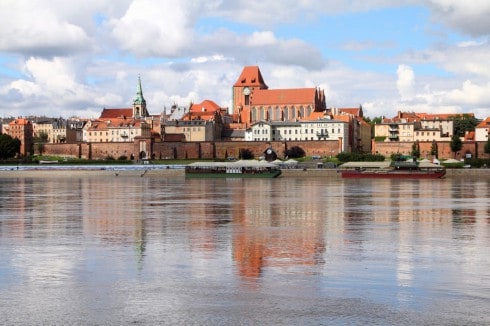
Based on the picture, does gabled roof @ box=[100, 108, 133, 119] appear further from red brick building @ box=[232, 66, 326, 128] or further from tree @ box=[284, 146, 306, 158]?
tree @ box=[284, 146, 306, 158]

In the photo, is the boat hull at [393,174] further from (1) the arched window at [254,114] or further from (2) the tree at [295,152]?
(1) the arched window at [254,114]

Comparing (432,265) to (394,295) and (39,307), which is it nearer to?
(394,295)

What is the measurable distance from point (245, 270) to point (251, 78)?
145m

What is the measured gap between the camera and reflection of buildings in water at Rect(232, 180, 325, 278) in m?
16.6

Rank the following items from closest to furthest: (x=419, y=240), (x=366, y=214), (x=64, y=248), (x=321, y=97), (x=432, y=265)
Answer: (x=432, y=265), (x=64, y=248), (x=419, y=240), (x=366, y=214), (x=321, y=97)

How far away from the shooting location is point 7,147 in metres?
119

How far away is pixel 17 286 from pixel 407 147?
109m

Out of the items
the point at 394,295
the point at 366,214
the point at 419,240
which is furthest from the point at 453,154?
the point at 394,295

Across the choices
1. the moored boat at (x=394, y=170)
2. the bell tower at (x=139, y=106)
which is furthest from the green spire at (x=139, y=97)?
the moored boat at (x=394, y=170)

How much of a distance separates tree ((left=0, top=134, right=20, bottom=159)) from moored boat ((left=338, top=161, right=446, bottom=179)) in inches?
2078

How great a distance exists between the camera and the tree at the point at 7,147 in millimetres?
118312

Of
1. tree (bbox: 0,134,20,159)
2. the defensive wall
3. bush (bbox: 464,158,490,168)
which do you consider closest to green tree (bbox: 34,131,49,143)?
the defensive wall

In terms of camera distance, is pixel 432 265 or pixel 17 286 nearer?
pixel 17 286

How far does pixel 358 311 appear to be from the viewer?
11.7m
